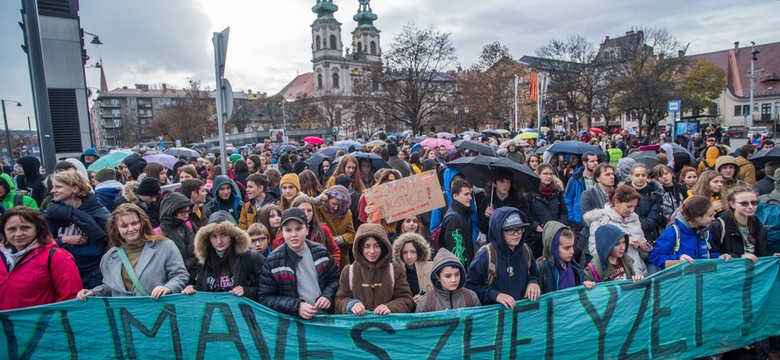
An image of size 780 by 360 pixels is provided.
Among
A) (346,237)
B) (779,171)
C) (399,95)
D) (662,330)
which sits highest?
(399,95)

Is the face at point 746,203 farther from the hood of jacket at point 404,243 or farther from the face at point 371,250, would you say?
the face at point 371,250

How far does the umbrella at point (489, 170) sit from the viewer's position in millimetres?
5184

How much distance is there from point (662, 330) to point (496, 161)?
229 centimetres

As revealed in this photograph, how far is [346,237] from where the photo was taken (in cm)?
519

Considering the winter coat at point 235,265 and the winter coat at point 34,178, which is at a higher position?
the winter coat at point 34,178

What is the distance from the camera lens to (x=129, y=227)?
12.0ft

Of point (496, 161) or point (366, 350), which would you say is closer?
point (366, 350)

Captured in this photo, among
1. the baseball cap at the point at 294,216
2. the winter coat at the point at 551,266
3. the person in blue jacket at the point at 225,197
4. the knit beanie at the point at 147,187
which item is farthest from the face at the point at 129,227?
the winter coat at the point at 551,266

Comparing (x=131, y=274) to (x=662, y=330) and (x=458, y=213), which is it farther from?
(x=662, y=330)

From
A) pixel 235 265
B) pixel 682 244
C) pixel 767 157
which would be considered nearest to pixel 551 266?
pixel 682 244

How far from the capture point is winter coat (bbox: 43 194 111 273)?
4.25 meters

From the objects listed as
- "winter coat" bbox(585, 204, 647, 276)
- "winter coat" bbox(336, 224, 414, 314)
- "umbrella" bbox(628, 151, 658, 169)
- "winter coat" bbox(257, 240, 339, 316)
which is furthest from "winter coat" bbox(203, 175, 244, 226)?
"umbrella" bbox(628, 151, 658, 169)

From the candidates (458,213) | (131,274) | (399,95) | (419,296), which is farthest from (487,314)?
(399,95)

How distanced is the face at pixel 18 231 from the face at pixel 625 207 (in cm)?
514
